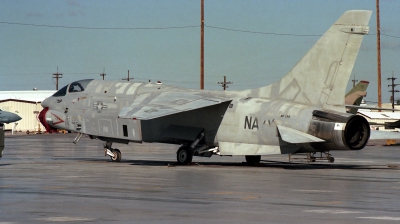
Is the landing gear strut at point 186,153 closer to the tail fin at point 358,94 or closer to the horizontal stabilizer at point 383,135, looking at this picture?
the horizontal stabilizer at point 383,135

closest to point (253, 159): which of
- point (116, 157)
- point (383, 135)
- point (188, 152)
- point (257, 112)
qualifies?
point (188, 152)

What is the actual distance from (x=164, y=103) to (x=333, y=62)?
19.8 feet

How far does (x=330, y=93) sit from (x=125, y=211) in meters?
13.2

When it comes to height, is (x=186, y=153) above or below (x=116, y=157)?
above

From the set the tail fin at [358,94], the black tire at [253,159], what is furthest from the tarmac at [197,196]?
the tail fin at [358,94]

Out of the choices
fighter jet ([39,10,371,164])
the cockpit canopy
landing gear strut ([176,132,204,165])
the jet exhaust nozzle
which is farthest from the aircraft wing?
the jet exhaust nozzle

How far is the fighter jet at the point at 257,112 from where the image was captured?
2336cm

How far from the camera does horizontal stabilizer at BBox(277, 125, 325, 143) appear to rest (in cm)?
2284

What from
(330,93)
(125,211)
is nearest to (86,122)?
(330,93)

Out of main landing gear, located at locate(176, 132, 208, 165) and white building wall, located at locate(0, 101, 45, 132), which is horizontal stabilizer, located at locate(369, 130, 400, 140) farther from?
white building wall, located at locate(0, 101, 45, 132)

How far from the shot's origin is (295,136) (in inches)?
906

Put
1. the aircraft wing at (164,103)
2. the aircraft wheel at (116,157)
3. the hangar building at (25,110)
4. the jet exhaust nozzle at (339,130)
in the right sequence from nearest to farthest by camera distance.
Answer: the jet exhaust nozzle at (339,130), the aircraft wing at (164,103), the aircraft wheel at (116,157), the hangar building at (25,110)

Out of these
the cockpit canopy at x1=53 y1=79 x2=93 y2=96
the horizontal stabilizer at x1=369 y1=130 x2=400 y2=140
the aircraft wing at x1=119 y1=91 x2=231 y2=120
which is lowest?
the horizontal stabilizer at x1=369 y1=130 x2=400 y2=140

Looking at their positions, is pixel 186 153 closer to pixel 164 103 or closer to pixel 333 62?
pixel 164 103
